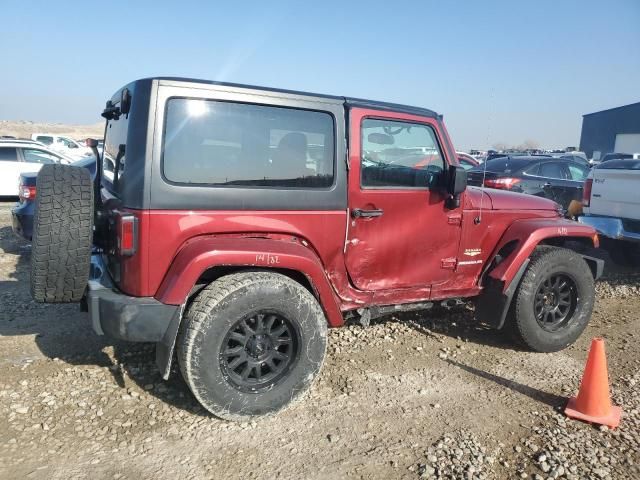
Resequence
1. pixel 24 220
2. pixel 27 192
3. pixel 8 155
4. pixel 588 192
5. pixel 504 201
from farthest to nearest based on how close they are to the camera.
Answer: pixel 8 155, pixel 588 192, pixel 27 192, pixel 24 220, pixel 504 201

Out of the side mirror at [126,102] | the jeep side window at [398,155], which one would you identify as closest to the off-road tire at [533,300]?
the jeep side window at [398,155]

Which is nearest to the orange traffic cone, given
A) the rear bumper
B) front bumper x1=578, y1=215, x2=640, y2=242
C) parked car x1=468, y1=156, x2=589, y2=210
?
front bumper x1=578, y1=215, x2=640, y2=242

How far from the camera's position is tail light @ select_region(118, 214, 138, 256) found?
266 centimetres

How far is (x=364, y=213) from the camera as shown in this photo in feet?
11.0

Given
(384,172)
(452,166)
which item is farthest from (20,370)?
(452,166)

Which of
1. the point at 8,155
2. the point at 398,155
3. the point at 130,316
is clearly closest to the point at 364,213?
the point at 398,155

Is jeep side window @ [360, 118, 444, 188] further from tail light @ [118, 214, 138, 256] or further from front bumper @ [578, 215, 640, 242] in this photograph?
front bumper @ [578, 215, 640, 242]

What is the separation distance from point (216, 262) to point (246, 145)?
0.76 m

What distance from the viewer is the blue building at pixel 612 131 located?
3931 cm

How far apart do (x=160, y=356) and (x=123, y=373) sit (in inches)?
33.2

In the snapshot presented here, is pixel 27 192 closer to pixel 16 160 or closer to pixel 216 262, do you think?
pixel 216 262

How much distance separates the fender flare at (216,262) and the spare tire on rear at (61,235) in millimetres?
516

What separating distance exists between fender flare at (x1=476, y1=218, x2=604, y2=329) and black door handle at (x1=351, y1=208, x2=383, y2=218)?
125cm

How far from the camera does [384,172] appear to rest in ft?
11.5
